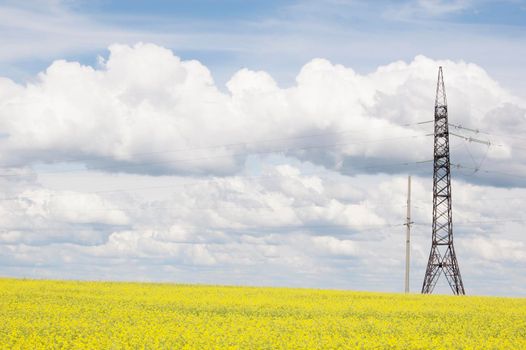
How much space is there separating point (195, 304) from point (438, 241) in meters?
32.2

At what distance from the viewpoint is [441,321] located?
44500 mm

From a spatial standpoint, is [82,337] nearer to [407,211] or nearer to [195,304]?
[195,304]

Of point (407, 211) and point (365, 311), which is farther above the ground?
point (407, 211)

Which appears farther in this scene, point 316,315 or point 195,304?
point 195,304

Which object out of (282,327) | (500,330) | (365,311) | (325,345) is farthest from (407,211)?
(325,345)

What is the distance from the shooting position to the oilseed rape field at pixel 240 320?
30891 millimetres

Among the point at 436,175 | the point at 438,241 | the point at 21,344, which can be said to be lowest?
the point at 21,344

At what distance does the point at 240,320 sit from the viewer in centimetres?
4031

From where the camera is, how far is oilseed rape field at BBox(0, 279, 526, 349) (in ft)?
101

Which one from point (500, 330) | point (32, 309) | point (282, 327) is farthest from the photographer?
point (32, 309)

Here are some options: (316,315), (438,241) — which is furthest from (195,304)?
(438,241)

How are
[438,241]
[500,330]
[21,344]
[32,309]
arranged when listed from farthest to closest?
[438,241], [32,309], [500,330], [21,344]

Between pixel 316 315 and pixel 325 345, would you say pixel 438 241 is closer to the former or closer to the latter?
pixel 316 315

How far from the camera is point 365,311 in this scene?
48.8 m
